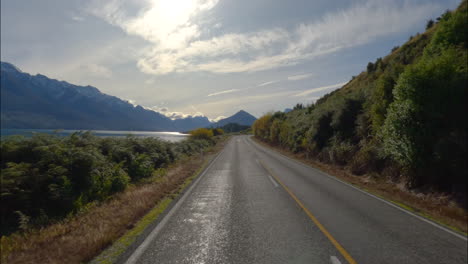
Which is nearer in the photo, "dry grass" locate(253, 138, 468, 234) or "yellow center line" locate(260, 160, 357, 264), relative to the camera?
"yellow center line" locate(260, 160, 357, 264)

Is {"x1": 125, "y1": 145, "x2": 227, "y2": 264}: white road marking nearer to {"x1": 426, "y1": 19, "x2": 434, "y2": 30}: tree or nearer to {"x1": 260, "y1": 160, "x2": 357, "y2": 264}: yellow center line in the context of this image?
{"x1": 260, "y1": 160, "x2": 357, "y2": 264}: yellow center line

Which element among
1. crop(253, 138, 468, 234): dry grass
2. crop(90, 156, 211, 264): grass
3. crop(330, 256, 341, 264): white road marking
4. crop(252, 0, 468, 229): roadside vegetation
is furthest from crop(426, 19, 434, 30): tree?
crop(90, 156, 211, 264): grass

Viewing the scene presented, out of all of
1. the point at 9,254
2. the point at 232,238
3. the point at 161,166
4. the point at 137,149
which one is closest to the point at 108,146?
the point at 137,149

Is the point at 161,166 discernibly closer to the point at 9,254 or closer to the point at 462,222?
the point at 9,254

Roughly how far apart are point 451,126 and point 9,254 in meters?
13.5

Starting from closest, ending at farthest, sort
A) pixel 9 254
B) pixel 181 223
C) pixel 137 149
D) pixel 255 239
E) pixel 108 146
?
1. pixel 9 254
2. pixel 255 239
3. pixel 181 223
4. pixel 108 146
5. pixel 137 149

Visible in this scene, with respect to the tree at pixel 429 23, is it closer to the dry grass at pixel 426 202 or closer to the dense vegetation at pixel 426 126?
the dense vegetation at pixel 426 126

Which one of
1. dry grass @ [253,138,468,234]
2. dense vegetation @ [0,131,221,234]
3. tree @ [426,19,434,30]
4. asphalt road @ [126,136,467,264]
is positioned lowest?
dry grass @ [253,138,468,234]

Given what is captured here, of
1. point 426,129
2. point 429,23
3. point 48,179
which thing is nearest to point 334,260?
point 426,129

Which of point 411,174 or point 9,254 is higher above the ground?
point 411,174

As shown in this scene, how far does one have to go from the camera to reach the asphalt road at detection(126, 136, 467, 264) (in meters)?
4.37

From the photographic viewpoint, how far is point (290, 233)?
5480mm

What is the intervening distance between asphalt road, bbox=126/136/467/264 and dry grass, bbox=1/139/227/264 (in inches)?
36.6

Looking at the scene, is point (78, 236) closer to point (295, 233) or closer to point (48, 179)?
point (48, 179)
